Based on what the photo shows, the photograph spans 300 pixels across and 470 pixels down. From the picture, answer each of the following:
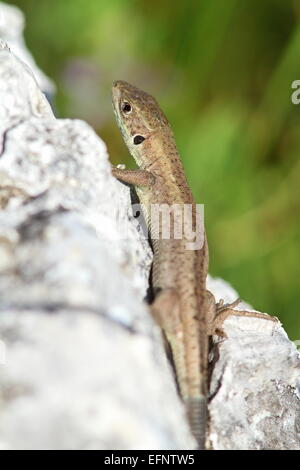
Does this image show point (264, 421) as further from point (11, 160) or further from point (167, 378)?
point (11, 160)

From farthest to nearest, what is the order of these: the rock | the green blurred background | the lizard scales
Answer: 1. the green blurred background
2. the rock
3. the lizard scales

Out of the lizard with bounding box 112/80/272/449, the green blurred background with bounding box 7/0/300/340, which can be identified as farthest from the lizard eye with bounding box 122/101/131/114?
the green blurred background with bounding box 7/0/300/340

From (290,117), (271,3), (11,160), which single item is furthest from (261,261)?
(11,160)

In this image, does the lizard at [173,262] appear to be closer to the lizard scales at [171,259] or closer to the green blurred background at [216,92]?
the lizard scales at [171,259]

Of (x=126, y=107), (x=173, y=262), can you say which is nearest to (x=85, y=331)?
(x=173, y=262)

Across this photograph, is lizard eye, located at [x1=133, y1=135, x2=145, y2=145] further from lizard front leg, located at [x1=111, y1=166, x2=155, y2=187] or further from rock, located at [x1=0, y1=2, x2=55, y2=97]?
rock, located at [x1=0, y1=2, x2=55, y2=97]

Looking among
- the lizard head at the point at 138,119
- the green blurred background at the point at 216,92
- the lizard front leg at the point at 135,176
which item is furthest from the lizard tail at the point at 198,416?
the green blurred background at the point at 216,92
